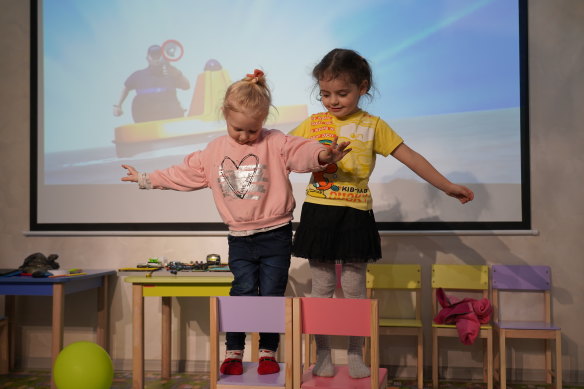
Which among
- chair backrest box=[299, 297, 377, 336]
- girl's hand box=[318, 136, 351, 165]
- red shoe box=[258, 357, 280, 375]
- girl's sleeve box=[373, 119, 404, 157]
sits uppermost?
girl's sleeve box=[373, 119, 404, 157]

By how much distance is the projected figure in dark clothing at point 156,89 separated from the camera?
3928mm

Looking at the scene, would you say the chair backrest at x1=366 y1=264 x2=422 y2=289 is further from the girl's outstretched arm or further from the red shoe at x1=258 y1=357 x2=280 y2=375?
the red shoe at x1=258 y1=357 x2=280 y2=375

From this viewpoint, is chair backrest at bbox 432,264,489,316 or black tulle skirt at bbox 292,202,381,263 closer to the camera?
black tulle skirt at bbox 292,202,381,263

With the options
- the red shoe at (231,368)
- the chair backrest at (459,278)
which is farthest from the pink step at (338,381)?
the chair backrest at (459,278)

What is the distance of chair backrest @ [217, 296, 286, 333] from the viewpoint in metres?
1.97

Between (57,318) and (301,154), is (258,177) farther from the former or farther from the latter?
(57,318)

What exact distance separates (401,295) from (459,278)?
353mm

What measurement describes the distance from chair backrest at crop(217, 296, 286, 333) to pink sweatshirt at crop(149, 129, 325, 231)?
51 cm

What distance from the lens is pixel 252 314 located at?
1989 millimetres

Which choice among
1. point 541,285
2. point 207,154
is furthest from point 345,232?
point 541,285

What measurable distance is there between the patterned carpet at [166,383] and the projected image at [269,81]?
36.9 inches

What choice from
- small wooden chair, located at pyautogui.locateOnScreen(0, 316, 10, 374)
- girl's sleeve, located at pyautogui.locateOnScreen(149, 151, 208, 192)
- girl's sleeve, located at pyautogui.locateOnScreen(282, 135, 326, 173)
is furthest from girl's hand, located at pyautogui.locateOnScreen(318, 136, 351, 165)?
small wooden chair, located at pyautogui.locateOnScreen(0, 316, 10, 374)

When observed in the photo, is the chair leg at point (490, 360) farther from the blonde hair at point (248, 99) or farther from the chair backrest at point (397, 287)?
the blonde hair at point (248, 99)

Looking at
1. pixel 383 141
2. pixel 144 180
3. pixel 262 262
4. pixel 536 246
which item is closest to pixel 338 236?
pixel 262 262
